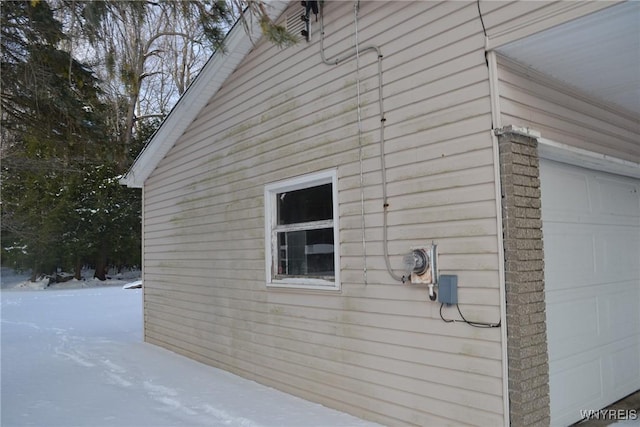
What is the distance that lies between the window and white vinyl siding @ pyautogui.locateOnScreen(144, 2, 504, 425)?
0.12 meters

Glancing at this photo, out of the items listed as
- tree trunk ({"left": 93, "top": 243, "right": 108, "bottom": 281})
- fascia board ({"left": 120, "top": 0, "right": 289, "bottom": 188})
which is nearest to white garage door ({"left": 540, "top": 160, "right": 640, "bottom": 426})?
fascia board ({"left": 120, "top": 0, "right": 289, "bottom": 188})

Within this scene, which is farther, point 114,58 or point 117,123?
point 117,123

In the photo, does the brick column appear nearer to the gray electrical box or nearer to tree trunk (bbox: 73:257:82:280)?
the gray electrical box

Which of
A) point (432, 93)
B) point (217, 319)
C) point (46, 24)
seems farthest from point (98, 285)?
point (432, 93)

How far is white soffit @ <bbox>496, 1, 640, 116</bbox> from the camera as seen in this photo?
9.36 ft

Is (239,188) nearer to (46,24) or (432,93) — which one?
(46,24)

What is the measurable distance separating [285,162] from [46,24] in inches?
105

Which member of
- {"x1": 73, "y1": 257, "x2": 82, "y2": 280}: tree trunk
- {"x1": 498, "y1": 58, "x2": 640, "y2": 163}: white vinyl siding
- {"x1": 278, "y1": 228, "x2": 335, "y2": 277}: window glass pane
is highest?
{"x1": 498, "y1": 58, "x2": 640, "y2": 163}: white vinyl siding

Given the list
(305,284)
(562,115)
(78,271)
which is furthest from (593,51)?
(78,271)

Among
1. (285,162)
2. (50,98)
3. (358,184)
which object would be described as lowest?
(358,184)

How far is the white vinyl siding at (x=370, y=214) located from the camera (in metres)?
3.42

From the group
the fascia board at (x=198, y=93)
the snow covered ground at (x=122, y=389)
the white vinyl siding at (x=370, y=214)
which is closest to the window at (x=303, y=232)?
the white vinyl siding at (x=370, y=214)

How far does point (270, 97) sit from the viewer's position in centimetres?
553

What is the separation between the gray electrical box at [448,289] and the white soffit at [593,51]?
5.29 feet
